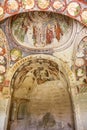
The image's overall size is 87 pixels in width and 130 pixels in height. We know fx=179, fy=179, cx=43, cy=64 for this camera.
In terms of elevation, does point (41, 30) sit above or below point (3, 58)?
above

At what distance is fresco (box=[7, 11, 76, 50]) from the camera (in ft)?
30.2

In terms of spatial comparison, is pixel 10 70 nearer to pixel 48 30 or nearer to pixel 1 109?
pixel 1 109

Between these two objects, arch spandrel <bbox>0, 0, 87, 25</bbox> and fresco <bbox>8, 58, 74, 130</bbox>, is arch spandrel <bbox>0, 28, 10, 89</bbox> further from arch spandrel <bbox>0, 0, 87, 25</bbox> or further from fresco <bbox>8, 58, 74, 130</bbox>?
arch spandrel <bbox>0, 0, 87, 25</bbox>

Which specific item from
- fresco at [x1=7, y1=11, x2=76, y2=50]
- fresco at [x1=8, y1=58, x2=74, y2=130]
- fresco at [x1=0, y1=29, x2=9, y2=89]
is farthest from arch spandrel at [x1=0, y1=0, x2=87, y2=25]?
fresco at [x1=8, y1=58, x2=74, y2=130]

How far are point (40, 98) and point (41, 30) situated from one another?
12.9 ft

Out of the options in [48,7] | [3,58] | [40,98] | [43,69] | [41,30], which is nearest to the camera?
[48,7]

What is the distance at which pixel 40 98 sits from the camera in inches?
415

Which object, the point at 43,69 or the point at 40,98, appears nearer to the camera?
the point at 43,69

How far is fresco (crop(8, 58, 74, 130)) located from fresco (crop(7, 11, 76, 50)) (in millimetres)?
956

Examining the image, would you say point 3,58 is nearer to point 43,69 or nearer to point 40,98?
point 43,69

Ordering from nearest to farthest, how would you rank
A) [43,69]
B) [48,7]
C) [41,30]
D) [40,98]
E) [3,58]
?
[48,7] → [3,58] → [41,30] → [43,69] → [40,98]

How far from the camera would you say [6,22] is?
900 cm

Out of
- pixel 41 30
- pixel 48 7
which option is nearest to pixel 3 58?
pixel 41 30

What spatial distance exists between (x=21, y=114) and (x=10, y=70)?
2621mm
